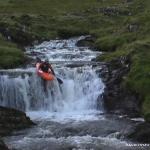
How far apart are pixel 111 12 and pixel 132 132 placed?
60445 millimetres

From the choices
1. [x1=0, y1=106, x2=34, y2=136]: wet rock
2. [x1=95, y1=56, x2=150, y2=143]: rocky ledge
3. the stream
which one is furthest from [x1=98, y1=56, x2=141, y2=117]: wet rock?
[x1=0, y1=106, x2=34, y2=136]: wet rock

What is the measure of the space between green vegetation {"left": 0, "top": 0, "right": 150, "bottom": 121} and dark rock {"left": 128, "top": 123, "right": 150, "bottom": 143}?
2772mm

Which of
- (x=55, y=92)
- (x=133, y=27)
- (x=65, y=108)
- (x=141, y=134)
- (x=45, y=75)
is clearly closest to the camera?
(x=141, y=134)

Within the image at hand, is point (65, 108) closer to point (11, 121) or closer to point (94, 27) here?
point (11, 121)

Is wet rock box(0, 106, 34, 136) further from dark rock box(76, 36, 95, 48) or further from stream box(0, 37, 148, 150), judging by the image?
dark rock box(76, 36, 95, 48)

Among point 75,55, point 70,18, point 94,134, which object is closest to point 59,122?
point 94,134

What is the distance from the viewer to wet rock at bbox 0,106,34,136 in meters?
45.7

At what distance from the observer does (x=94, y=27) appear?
89.8 metres

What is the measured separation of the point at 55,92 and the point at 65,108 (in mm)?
1821

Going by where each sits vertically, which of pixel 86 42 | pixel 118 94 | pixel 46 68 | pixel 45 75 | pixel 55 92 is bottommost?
pixel 55 92

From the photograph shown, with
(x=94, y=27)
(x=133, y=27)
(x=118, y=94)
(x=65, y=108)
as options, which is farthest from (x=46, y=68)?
(x=94, y=27)

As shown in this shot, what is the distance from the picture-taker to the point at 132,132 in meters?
43.7

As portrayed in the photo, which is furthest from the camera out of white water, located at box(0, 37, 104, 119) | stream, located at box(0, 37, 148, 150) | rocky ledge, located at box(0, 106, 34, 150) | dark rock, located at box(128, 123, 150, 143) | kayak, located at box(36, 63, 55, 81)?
kayak, located at box(36, 63, 55, 81)

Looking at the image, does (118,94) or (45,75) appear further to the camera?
(45,75)
